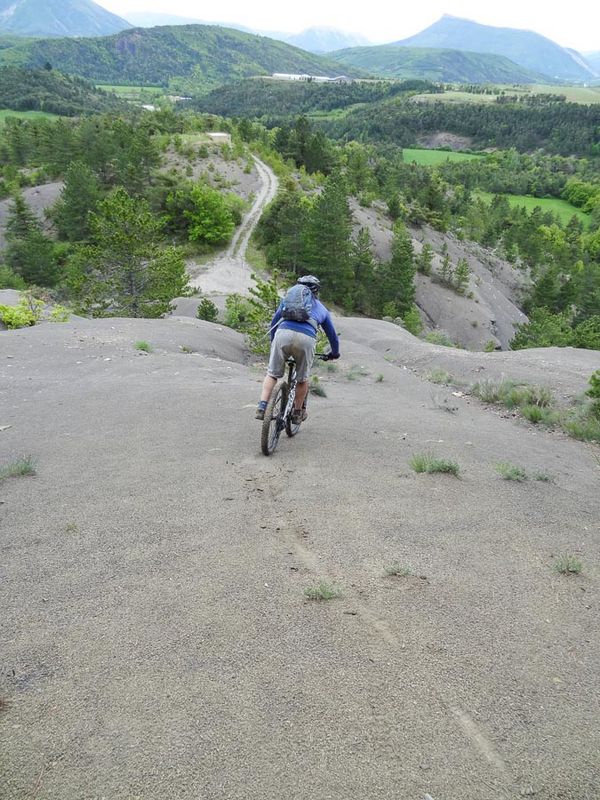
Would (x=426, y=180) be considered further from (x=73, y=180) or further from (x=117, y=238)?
(x=117, y=238)

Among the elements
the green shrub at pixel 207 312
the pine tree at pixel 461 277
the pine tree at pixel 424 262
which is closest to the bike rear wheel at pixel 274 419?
the green shrub at pixel 207 312

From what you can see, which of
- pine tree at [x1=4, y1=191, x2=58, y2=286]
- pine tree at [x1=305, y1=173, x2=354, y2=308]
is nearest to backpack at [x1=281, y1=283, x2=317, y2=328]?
pine tree at [x1=305, y1=173, x2=354, y2=308]

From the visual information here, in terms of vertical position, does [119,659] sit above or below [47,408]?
above

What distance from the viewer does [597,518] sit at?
5859 mm

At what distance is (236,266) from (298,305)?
41.4 metres

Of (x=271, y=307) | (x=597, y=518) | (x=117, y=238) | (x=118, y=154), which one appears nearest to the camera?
(x=597, y=518)

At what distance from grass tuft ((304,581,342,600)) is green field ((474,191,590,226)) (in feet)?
416

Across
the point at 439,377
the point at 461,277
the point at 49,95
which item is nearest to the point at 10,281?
the point at 439,377

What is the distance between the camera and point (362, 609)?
13.2ft

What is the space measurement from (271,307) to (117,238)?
1101 cm

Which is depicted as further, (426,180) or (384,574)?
(426,180)

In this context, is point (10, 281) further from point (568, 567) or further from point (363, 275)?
point (568, 567)

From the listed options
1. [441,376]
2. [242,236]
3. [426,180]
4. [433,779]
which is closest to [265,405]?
[433,779]

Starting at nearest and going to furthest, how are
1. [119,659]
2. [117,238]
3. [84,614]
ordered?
1. [119,659]
2. [84,614]
3. [117,238]
